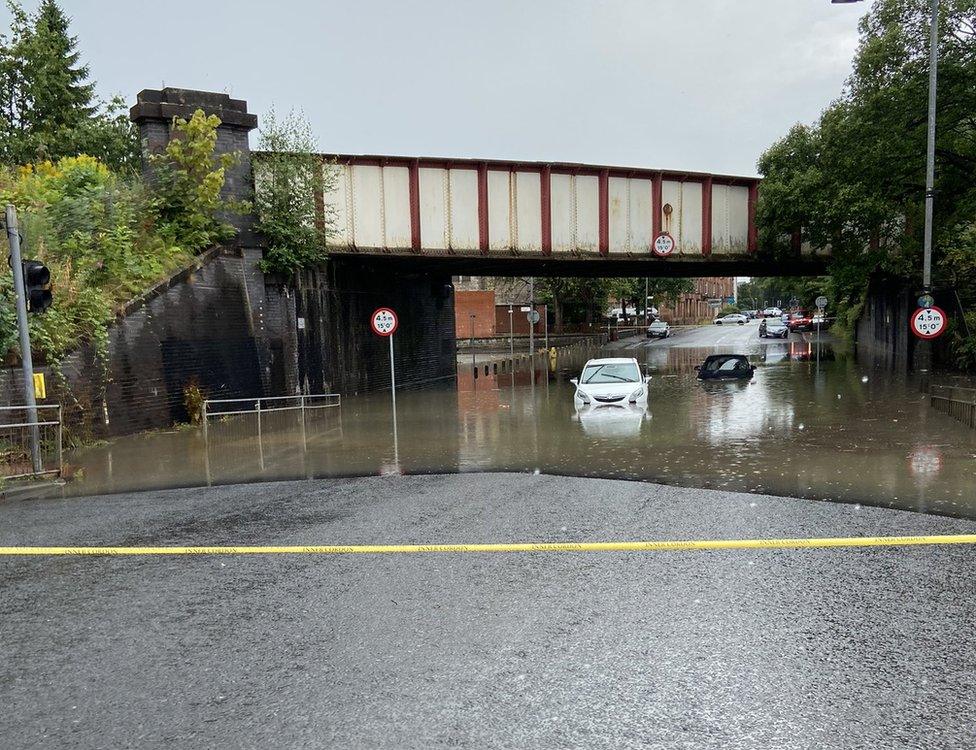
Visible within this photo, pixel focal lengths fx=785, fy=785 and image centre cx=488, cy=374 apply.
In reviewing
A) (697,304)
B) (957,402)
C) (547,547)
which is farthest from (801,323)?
(547,547)

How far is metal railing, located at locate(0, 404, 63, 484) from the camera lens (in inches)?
433

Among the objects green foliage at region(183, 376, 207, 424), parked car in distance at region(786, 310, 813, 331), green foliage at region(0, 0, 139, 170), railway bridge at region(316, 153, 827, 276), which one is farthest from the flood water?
parked car in distance at region(786, 310, 813, 331)

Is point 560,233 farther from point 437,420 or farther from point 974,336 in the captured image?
point 974,336

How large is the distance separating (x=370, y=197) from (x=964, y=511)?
767 inches

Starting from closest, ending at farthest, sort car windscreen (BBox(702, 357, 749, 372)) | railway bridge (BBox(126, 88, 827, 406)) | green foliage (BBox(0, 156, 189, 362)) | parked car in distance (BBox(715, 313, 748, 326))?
green foliage (BBox(0, 156, 189, 362)), railway bridge (BBox(126, 88, 827, 406)), car windscreen (BBox(702, 357, 749, 372)), parked car in distance (BBox(715, 313, 748, 326))

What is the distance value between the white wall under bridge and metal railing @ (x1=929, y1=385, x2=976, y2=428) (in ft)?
37.1

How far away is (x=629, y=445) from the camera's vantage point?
13.6m

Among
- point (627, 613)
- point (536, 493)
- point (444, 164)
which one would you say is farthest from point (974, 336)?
point (627, 613)

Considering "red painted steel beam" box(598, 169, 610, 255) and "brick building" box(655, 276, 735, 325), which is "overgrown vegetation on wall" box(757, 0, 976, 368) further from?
"brick building" box(655, 276, 735, 325)

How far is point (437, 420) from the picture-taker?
18609 millimetres

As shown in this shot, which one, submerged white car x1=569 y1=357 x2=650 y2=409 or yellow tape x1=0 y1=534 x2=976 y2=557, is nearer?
yellow tape x1=0 y1=534 x2=976 y2=557

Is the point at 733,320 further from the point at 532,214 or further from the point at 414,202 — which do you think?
the point at 414,202

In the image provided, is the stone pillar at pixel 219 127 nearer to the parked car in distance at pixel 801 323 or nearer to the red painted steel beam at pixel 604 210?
the red painted steel beam at pixel 604 210

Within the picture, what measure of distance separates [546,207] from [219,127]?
10.9 metres
